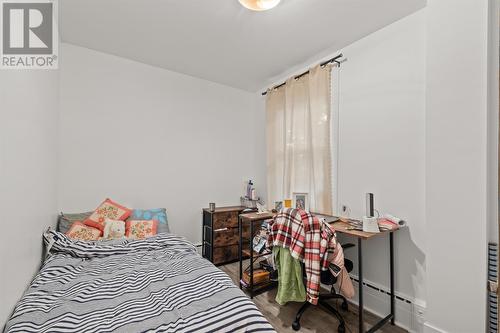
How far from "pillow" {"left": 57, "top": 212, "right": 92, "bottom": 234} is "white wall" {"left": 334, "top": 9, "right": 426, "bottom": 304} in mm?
2777

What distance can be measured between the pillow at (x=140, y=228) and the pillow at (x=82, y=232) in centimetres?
27

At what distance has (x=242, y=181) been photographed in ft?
12.3

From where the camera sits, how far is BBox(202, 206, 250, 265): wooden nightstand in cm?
302

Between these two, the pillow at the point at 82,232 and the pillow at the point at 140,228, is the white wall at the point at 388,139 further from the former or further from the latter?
the pillow at the point at 82,232

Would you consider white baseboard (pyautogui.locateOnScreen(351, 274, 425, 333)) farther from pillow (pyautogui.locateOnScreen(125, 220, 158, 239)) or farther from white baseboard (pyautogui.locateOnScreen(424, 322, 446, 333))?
pillow (pyautogui.locateOnScreen(125, 220, 158, 239))

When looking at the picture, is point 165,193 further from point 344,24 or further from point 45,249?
point 344,24

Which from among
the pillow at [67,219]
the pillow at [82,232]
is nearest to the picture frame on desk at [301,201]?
the pillow at [82,232]

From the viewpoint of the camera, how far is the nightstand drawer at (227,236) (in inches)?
119

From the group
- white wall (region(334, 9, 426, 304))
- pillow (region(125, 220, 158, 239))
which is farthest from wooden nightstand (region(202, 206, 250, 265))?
white wall (region(334, 9, 426, 304))

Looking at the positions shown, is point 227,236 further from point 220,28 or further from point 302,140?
point 220,28

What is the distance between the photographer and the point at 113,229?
90.2 inches

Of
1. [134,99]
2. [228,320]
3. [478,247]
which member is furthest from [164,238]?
[478,247]

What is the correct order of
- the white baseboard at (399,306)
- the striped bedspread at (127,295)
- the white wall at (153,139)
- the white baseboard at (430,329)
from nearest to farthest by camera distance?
the striped bedspread at (127,295) < the white baseboard at (430,329) < the white baseboard at (399,306) < the white wall at (153,139)

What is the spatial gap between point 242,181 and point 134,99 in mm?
1967
